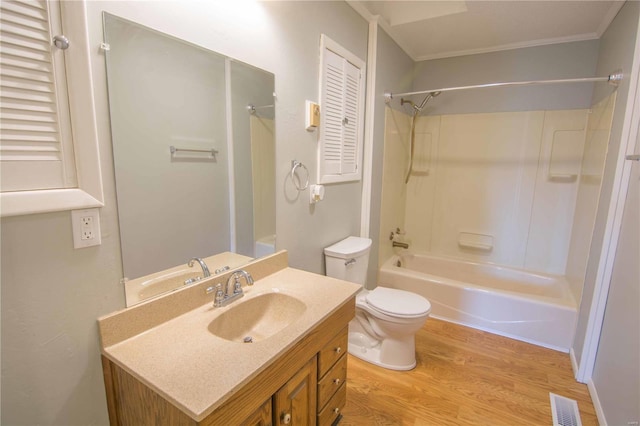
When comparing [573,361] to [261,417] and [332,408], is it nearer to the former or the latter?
[332,408]

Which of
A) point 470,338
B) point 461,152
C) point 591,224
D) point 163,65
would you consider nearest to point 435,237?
point 461,152

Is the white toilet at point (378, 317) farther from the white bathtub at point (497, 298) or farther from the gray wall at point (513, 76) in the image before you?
the gray wall at point (513, 76)

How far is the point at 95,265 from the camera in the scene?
0.95 meters

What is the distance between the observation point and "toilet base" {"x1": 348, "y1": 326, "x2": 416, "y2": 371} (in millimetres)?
2127

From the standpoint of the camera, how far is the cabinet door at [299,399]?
1.05 metres

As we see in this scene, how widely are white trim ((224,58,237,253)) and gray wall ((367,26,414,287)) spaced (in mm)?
1431

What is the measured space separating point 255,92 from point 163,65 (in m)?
0.46

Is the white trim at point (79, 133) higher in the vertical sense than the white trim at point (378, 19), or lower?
lower

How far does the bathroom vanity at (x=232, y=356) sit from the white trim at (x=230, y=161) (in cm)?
18

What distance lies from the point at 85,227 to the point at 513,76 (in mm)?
3531

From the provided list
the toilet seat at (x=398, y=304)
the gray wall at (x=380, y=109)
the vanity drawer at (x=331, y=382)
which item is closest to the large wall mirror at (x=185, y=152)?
the vanity drawer at (x=331, y=382)

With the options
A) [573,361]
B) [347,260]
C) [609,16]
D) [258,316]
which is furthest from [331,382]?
[609,16]

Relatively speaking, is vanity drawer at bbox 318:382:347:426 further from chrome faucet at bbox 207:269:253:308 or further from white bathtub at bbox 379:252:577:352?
white bathtub at bbox 379:252:577:352

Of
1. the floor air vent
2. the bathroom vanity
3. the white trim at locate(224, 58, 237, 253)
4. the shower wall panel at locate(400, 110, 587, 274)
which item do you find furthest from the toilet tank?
the floor air vent
